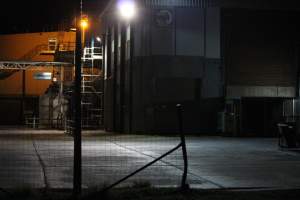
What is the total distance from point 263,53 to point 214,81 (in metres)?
4.20

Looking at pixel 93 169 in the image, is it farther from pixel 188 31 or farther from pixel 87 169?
pixel 188 31

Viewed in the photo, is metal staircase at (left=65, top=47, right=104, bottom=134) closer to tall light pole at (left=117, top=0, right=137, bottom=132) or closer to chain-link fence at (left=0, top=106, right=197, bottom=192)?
tall light pole at (left=117, top=0, right=137, bottom=132)

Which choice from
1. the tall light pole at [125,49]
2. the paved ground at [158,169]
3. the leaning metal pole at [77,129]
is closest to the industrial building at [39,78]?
the tall light pole at [125,49]

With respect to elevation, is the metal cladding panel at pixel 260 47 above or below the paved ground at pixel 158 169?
above

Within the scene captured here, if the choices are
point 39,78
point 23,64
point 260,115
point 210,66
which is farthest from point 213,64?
point 39,78

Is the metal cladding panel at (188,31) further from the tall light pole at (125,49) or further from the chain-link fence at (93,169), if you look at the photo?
the chain-link fence at (93,169)

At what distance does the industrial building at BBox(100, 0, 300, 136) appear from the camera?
128 feet

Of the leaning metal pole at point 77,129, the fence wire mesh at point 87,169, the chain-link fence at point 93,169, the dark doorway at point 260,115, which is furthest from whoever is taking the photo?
the dark doorway at point 260,115

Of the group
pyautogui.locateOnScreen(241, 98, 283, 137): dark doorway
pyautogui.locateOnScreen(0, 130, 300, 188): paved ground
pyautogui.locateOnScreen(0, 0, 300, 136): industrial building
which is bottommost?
pyautogui.locateOnScreen(0, 130, 300, 188): paved ground

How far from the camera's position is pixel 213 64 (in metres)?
39.5

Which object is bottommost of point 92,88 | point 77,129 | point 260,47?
point 77,129

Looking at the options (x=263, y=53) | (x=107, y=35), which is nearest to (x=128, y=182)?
(x=263, y=53)

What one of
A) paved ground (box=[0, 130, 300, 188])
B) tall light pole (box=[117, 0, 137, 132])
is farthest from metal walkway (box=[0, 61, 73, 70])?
paved ground (box=[0, 130, 300, 188])

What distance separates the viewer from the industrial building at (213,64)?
38.9 m
